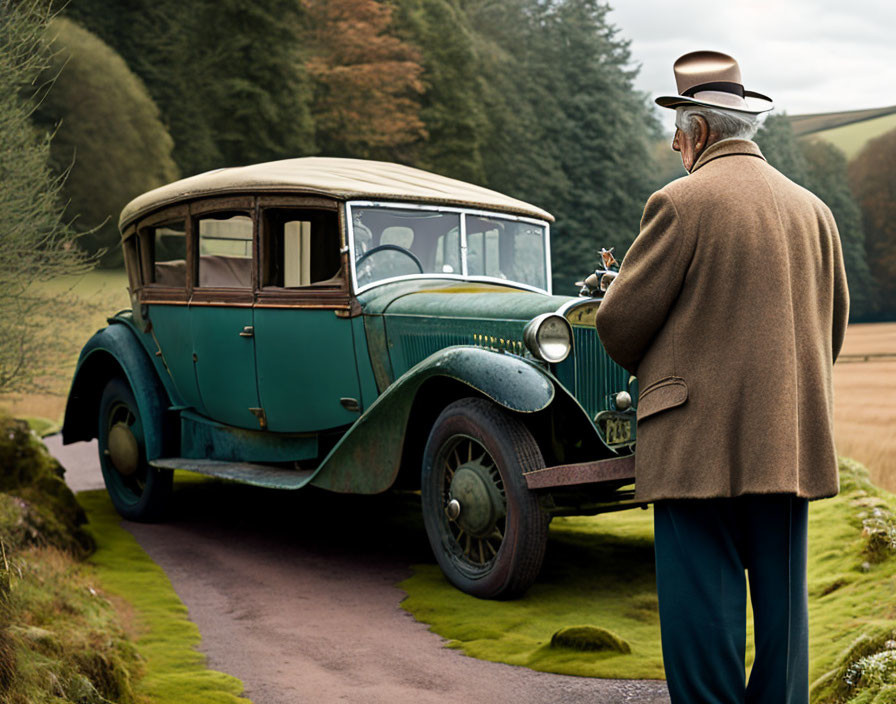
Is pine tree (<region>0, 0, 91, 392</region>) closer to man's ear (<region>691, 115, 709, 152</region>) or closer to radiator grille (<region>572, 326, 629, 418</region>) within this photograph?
radiator grille (<region>572, 326, 629, 418</region>)

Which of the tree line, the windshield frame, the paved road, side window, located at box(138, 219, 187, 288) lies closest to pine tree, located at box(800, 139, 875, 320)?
the tree line

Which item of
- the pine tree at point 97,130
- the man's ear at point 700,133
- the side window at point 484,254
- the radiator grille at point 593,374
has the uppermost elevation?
the pine tree at point 97,130

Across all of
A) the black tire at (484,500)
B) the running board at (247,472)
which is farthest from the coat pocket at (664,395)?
the running board at (247,472)

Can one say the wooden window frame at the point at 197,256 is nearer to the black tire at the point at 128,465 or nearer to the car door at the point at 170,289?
the car door at the point at 170,289

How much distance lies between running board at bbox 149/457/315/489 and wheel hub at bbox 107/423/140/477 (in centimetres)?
36

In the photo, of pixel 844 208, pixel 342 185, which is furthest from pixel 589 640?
pixel 844 208

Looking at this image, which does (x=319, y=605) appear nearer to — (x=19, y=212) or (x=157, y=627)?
(x=157, y=627)

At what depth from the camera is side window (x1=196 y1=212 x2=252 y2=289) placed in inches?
265

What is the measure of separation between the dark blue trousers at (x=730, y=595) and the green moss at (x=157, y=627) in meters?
1.87

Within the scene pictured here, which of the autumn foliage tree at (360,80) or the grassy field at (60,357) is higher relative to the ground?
the autumn foliage tree at (360,80)

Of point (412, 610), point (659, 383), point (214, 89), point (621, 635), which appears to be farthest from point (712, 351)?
point (214, 89)

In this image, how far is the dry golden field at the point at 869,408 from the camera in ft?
24.9

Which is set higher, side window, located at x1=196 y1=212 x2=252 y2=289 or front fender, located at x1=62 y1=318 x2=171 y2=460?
side window, located at x1=196 y1=212 x2=252 y2=289

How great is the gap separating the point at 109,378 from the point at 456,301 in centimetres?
338
